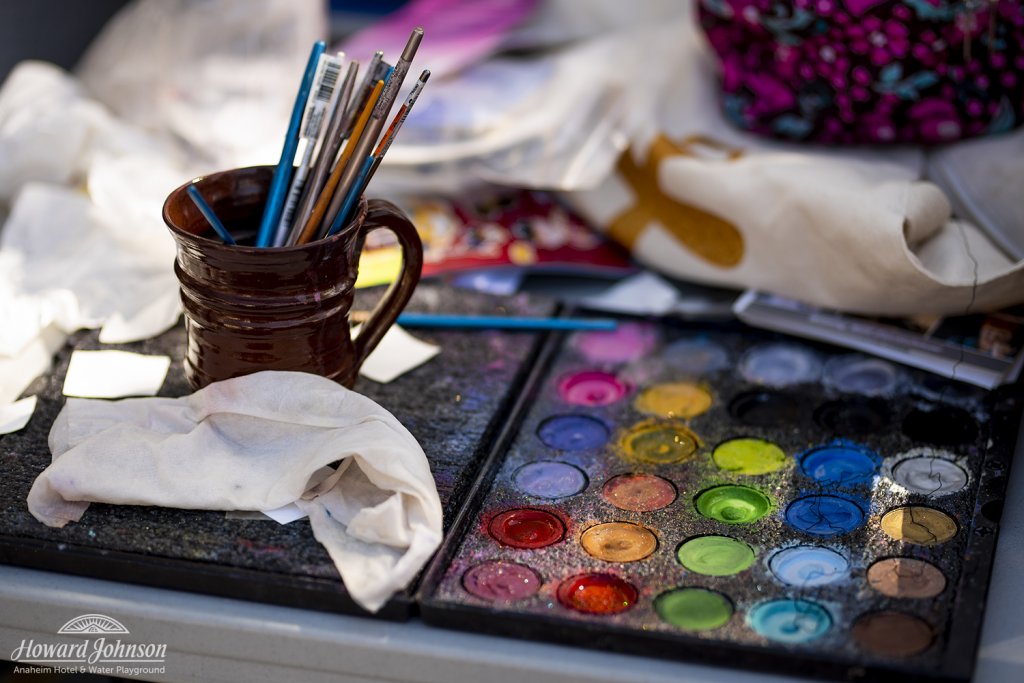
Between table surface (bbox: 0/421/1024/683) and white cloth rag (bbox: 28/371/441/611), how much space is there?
0.03 meters

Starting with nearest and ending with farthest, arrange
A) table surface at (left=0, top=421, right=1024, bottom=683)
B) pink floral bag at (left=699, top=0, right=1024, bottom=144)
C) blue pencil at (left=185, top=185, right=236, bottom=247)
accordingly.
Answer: table surface at (left=0, top=421, right=1024, bottom=683) < blue pencil at (left=185, top=185, right=236, bottom=247) < pink floral bag at (left=699, top=0, right=1024, bottom=144)

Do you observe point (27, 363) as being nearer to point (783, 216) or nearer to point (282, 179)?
point (282, 179)

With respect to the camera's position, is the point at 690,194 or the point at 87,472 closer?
the point at 87,472

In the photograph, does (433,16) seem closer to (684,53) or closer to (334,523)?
(684,53)

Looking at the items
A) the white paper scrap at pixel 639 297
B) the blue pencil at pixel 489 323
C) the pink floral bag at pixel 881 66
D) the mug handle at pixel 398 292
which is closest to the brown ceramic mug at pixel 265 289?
the mug handle at pixel 398 292

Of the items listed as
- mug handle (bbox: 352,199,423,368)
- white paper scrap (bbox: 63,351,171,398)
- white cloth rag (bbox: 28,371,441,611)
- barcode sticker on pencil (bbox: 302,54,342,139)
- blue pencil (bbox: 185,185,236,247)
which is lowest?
white paper scrap (bbox: 63,351,171,398)

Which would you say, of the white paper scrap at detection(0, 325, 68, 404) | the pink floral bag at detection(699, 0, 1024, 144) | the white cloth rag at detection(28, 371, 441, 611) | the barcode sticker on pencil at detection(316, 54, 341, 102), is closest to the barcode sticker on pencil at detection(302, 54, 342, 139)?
the barcode sticker on pencil at detection(316, 54, 341, 102)

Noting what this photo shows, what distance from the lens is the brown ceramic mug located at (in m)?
0.58

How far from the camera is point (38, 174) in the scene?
841 mm

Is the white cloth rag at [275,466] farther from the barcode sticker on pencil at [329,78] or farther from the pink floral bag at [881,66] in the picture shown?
the pink floral bag at [881,66]

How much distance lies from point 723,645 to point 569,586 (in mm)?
83

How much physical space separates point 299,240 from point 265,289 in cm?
4

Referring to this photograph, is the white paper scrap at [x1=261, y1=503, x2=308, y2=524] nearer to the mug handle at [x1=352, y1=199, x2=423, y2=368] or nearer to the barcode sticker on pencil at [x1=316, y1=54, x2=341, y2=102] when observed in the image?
the mug handle at [x1=352, y1=199, x2=423, y2=368]

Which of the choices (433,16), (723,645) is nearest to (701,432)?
(723,645)
